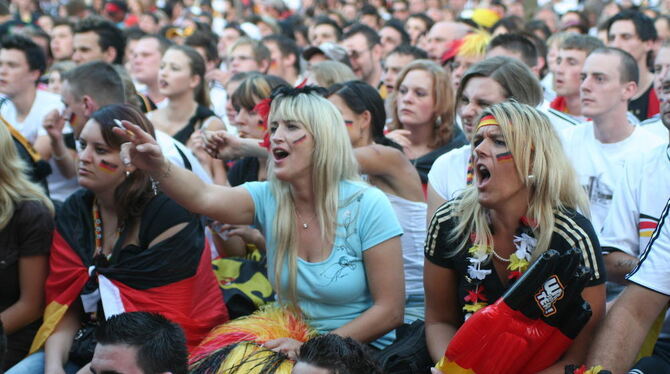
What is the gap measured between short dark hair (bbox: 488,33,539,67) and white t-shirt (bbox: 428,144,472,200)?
293cm

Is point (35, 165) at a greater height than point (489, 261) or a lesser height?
lesser

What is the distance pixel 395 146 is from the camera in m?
4.76

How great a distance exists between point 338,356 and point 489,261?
0.78m

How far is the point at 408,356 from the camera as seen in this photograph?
3318 millimetres

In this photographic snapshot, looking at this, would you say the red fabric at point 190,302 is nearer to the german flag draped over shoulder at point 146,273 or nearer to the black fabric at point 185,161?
the german flag draped over shoulder at point 146,273

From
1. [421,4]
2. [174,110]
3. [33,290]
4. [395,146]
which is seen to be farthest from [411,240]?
[421,4]

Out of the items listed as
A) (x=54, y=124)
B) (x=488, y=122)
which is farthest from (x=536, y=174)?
(x=54, y=124)

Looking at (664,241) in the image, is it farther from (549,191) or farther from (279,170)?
(279,170)

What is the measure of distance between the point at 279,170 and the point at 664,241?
1602mm

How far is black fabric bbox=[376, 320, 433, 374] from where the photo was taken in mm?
3264

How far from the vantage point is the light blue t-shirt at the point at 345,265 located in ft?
11.8

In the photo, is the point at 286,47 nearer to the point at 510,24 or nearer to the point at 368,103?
the point at 510,24

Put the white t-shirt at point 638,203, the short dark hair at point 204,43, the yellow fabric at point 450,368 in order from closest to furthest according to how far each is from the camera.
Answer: the yellow fabric at point 450,368 < the white t-shirt at point 638,203 < the short dark hair at point 204,43

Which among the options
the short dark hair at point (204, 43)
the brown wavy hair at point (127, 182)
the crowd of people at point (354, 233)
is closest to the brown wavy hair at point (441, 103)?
the crowd of people at point (354, 233)
